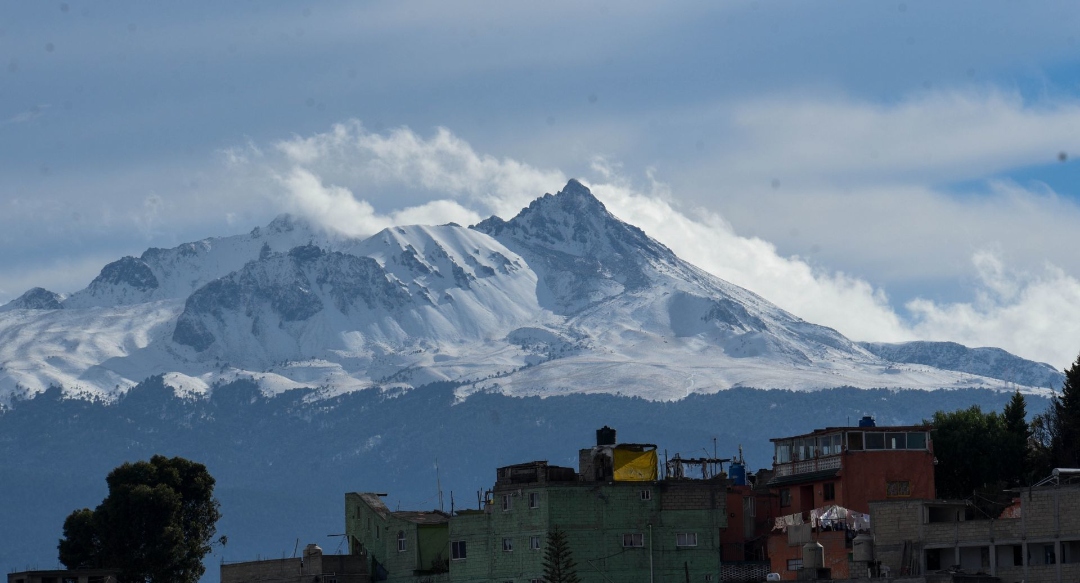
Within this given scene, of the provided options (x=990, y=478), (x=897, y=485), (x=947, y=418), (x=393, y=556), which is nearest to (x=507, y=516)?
(x=393, y=556)

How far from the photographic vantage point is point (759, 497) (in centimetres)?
9862

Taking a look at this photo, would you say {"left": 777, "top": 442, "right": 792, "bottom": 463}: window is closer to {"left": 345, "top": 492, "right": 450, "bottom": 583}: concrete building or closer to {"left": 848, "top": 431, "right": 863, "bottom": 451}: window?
{"left": 848, "top": 431, "right": 863, "bottom": 451}: window

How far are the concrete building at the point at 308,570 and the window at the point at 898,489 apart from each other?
24361 mm

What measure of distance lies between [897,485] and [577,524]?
1458cm

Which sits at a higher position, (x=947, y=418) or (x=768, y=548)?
(x=947, y=418)

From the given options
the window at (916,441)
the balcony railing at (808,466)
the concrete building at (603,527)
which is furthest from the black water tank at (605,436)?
the window at (916,441)

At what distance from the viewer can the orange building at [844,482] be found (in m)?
87.2

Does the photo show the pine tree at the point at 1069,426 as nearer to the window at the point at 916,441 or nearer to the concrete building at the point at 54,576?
the window at the point at 916,441

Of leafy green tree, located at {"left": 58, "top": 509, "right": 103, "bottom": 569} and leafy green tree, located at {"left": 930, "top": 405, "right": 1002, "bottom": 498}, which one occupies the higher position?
leafy green tree, located at {"left": 930, "top": 405, "right": 1002, "bottom": 498}

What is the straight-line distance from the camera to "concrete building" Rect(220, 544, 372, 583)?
97062 mm

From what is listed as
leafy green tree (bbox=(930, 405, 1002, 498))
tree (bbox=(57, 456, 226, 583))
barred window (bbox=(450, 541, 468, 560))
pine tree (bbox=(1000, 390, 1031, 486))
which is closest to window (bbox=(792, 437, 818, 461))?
leafy green tree (bbox=(930, 405, 1002, 498))

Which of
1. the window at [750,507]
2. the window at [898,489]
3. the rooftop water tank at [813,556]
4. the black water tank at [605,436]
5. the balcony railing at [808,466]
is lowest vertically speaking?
the rooftop water tank at [813,556]

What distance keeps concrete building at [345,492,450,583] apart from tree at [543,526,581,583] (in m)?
8.47

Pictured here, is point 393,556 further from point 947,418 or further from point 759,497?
point 947,418
